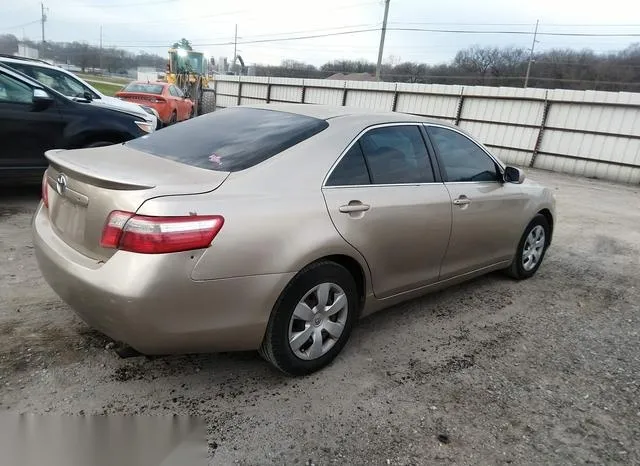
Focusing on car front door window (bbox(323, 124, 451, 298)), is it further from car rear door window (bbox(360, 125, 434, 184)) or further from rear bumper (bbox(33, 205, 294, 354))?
rear bumper (bbox(33, 205, 294, 354))

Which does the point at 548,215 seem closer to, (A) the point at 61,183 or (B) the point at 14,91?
(A) the point at 61,183

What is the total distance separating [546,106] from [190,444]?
14910 millimetres

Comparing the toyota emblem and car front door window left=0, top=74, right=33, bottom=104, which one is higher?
car front door window left=0, top=74, right=33, bottom=104

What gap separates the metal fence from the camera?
43.1ft

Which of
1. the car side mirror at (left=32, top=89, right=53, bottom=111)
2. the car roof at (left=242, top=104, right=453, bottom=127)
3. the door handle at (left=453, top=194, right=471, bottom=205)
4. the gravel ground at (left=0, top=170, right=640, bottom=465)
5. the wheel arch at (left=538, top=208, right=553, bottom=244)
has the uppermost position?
the car roof at (left=242, top=104, right=453, bottom=127)

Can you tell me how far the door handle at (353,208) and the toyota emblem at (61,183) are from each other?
155cm

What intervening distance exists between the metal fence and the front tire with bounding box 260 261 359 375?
12981 mm

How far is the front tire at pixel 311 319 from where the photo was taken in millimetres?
2693

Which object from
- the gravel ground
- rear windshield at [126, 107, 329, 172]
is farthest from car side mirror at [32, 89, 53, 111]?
rear windshield at [126, 107, 329, 172]

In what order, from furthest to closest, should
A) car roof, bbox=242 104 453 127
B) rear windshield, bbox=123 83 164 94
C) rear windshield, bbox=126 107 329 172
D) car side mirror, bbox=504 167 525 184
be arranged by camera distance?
rear windshield, bbox=123 83 164 94
car side mirror, bbox=504 167 525 184
car roof, bbox=242 104 453 127
rear windshield, bbox=126 107 329 172

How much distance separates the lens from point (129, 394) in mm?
2678

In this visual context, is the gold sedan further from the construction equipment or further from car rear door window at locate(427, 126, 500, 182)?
the construction equipment

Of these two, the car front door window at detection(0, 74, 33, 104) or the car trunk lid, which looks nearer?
the car trunk lid

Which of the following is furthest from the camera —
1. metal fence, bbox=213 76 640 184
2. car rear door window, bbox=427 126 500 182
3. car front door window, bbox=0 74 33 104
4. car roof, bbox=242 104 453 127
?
metal fence, bbox=213 76 640 184
